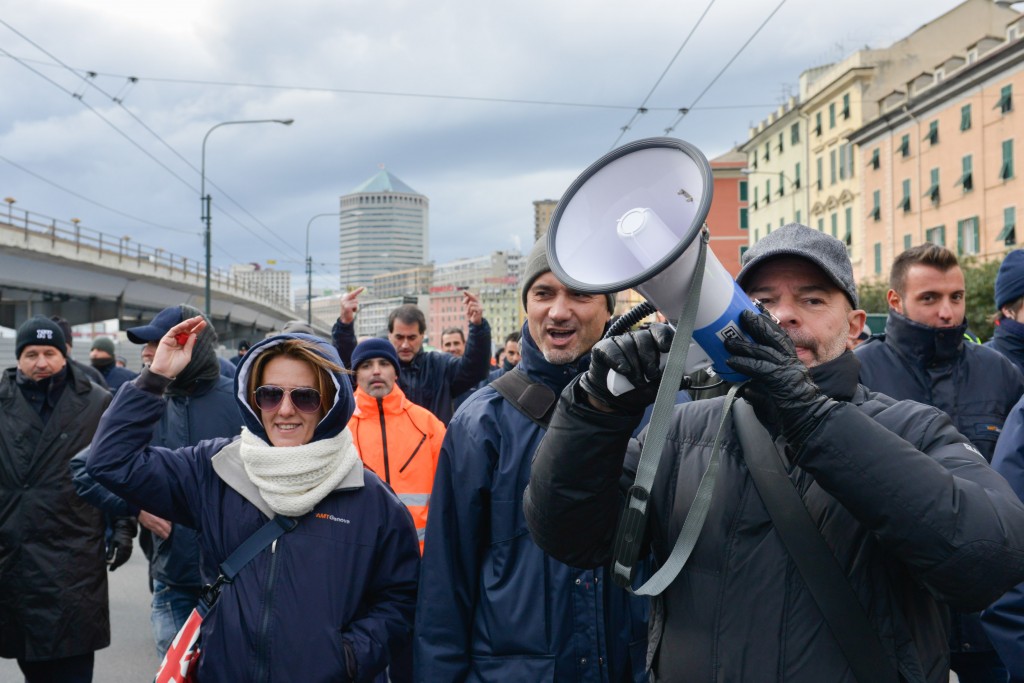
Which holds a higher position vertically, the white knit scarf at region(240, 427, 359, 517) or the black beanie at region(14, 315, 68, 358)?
the black beanie at region(14, 315, 68, 358)

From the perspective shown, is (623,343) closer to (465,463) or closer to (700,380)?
(700,380)

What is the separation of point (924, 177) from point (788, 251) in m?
40.7

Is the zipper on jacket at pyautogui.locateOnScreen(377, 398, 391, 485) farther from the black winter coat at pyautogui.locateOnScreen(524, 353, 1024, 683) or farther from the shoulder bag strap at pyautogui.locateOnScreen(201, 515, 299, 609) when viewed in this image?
the black winter coat at pyautogui.locateOnScreen(524, 353, 1024, 683)

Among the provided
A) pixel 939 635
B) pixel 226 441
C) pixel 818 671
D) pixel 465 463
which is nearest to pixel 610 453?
pixel 818 671

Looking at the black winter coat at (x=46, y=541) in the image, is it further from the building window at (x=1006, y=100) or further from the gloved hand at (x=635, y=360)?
the building window at (x=1006, y=100)

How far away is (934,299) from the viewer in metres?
4.48

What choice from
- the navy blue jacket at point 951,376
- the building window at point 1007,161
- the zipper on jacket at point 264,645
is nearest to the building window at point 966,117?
the building window at point 1007,161

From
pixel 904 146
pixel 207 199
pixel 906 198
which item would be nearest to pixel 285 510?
pixel 207 199

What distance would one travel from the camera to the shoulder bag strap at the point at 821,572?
1.80 meters

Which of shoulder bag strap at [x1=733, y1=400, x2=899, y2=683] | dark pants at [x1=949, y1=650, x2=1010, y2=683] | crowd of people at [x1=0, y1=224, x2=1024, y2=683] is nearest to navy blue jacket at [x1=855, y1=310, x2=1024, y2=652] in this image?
crowd of people at [x1=0, y1=224, x2=1024, y2=683]

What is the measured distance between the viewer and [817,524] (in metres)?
1.92

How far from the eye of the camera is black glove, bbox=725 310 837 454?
66.6 inches

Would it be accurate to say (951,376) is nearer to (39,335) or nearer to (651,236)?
(651,236)

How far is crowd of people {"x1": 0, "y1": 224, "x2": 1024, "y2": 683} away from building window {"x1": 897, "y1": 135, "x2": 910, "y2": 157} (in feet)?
129
